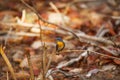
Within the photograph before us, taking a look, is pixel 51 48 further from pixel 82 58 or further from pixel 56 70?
pixel 56 70

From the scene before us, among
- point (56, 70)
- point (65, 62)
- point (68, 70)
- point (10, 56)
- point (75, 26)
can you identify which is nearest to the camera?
point (56, 70)

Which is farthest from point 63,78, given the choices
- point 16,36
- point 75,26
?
point 75,26

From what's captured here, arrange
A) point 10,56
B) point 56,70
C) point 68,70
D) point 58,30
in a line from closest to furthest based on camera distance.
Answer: point 56,70, point 68,70, point 10,56, point 58,30

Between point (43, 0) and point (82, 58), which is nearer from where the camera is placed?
point (82, 58)

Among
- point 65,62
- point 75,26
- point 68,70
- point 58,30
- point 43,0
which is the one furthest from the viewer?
point 43,0

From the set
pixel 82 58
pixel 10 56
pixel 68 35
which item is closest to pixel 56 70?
pixel 82 58

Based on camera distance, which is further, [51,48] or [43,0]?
[43,0]

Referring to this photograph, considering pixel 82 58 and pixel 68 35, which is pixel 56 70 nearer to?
pixel 82 58

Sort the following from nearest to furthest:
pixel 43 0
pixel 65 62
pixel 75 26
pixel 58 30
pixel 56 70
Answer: pixel 56 70 < pixel 65 62 < pixel 58 30 < pixel 75 26 < pixel 43 0

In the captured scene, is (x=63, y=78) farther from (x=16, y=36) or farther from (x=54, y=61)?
(x=16, y=36)
